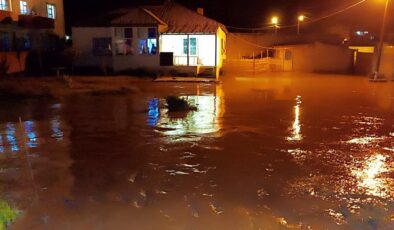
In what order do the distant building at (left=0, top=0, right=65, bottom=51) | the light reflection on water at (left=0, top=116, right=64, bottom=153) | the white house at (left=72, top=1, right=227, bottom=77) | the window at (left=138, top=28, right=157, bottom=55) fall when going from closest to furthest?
1. the light reflection on water at (left=0, top=116, right=64, bottom=153)
2. the distant building at (left=0, top=0, right=65, bottom=51)
3. the white house at (left=72, top=1, right=227, bottom=77)
4. the window at (left=138, top=28, right=157, bottom=55)

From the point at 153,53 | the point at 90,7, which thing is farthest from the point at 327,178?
the point at 90,7

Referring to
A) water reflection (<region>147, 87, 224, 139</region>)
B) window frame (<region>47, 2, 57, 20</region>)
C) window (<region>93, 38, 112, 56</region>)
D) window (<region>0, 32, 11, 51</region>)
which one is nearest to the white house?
window (<region>93, 38, 112, 56</region>)

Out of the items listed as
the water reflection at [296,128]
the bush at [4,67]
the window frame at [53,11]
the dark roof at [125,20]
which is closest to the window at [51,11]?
the window frame at [53,11]

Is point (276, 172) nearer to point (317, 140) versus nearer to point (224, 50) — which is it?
point (317, 140)

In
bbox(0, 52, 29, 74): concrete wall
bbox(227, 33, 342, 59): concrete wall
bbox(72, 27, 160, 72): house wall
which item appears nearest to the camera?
bbox(0, 52, 29, 74): concrete wall

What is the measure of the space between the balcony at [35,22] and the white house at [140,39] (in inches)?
88.1

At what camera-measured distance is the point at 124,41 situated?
3022 cm

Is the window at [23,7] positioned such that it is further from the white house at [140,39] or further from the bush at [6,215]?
the bush at [6,215]

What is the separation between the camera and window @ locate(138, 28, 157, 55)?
29984mm

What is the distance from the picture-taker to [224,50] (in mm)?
39000

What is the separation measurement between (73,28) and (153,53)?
5988 millimetres

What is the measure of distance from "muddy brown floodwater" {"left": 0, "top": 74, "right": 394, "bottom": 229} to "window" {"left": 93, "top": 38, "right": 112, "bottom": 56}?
13329 millimetres

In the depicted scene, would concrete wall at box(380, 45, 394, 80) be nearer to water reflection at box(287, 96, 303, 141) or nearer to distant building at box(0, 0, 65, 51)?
water reflection at box(287, 96, 303, 141)

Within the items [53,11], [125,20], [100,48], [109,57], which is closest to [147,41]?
[125,20]
